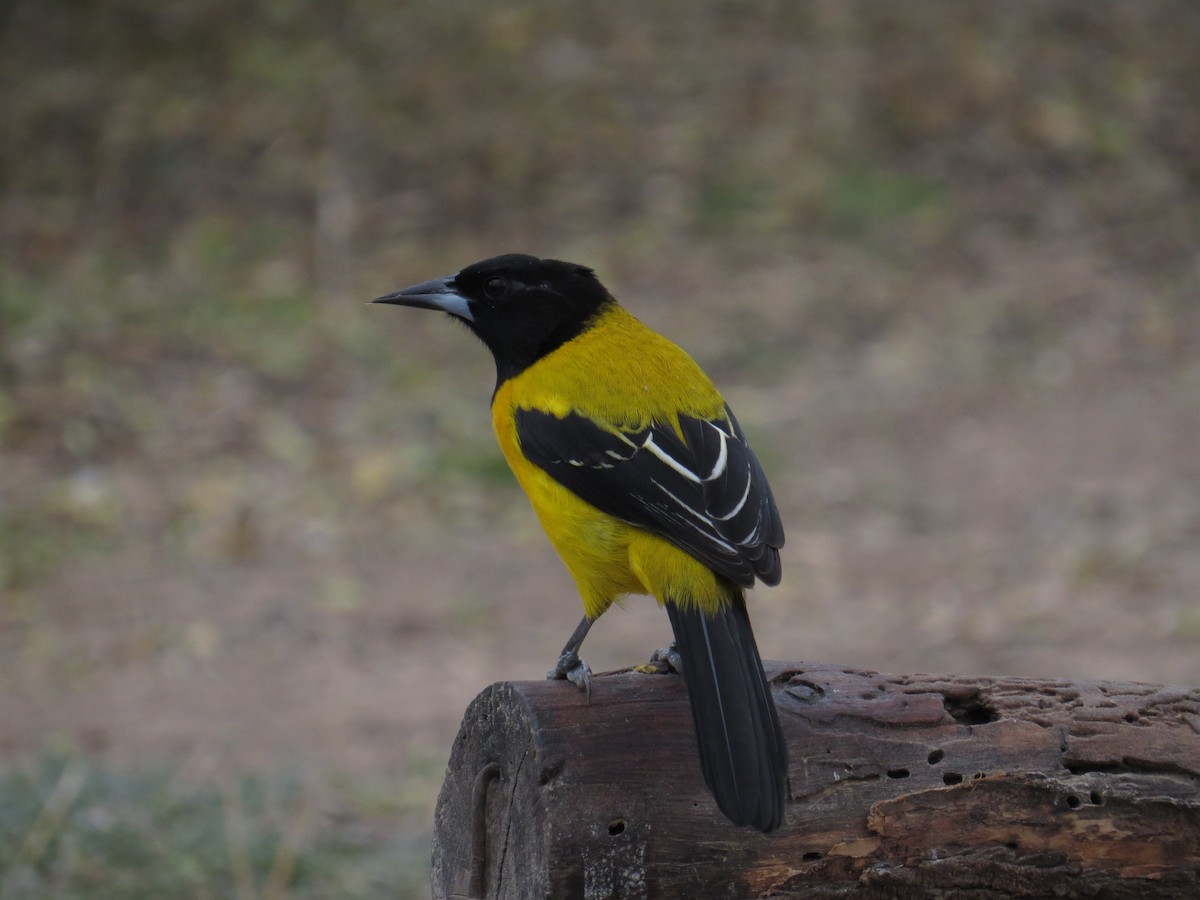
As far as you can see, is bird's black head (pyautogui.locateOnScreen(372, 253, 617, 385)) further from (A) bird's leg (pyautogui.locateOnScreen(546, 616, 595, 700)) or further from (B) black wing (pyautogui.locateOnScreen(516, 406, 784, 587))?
(A) bird's leg (pyautogui.locateOnScreen(546, 616, 595, 700))

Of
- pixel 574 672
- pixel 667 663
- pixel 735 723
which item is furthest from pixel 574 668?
pixel 735 723

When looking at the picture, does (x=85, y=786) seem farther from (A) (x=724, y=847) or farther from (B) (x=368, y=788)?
(A) (x=724, y=847)

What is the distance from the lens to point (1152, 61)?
43.0 ft

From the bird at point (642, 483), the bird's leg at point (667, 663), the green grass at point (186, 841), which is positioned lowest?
A: the green grass at point (186, 841)

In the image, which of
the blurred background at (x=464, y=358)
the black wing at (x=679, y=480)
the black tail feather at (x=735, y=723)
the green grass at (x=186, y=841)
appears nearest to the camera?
the black tail feather at (x=735, y=723)

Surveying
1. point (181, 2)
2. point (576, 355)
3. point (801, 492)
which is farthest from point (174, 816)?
point (181, 2)

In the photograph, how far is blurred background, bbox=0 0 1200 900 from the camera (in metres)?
6.80

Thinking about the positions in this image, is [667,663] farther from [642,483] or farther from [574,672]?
[642,483]

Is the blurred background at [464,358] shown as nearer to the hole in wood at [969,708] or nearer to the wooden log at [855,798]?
the wooden log at [855,798]

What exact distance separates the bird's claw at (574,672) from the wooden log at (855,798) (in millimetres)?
24

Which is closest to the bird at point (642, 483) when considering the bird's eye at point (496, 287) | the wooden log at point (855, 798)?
the bird's eye at point (496, 287)

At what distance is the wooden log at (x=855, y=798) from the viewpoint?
3088 mm

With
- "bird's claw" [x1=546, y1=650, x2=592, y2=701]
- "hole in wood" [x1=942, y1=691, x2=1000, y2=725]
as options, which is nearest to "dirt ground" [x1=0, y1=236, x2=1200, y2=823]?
"bird's claw" [x1=546, y1=650, x2=592, y2=701]

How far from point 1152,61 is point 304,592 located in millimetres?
8842
